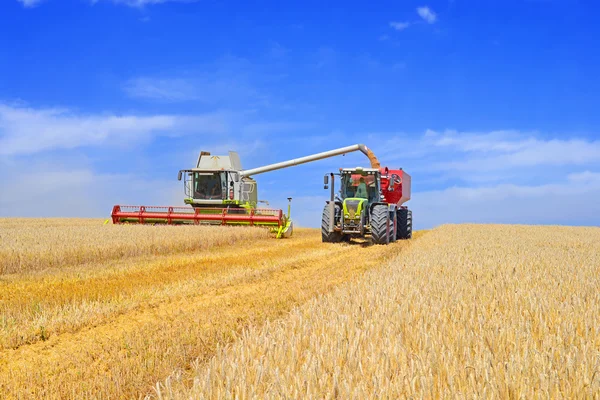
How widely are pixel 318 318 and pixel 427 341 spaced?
112cm

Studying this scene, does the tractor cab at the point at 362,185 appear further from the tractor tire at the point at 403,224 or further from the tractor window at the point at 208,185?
the tractor window at the point at 208,185

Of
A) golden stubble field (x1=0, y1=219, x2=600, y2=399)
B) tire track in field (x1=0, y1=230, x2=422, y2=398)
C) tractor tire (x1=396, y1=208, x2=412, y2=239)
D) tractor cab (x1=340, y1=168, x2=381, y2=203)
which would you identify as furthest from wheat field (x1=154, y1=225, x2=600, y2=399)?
tractor tire (x1=396, y1=208, x2=412, y2=239)

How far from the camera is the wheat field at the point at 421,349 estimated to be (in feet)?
8.50

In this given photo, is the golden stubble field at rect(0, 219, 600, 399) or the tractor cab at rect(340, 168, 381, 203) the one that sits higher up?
the tractor cab at rect(340, 168, 381, 203)

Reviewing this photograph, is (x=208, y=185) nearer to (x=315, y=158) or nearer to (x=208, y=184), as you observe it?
(x=208, y=184)

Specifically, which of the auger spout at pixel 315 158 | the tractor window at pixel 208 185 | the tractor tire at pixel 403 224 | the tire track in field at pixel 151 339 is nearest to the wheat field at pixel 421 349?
the tire track in field at pixel 151 339

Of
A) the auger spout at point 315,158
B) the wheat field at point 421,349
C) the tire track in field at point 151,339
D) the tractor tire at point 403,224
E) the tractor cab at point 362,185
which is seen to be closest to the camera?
the wheat field at point 421,349

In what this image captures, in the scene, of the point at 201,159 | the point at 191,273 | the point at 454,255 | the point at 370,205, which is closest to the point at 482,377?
the point at 454,255

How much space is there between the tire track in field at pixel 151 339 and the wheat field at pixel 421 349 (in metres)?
0.50

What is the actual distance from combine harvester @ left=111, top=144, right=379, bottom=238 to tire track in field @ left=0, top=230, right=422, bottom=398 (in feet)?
33.5

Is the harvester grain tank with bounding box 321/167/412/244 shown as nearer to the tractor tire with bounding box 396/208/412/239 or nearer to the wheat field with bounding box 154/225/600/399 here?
the tractor tire with bounding box 396/208/412/239

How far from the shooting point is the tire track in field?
4.11 m

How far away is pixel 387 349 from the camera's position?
10.5ft

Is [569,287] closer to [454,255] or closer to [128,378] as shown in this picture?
[454,255]
